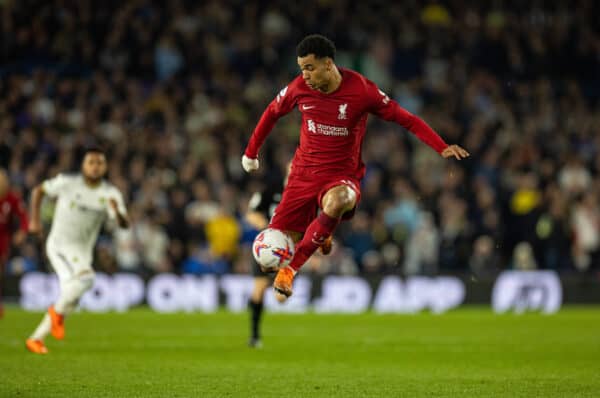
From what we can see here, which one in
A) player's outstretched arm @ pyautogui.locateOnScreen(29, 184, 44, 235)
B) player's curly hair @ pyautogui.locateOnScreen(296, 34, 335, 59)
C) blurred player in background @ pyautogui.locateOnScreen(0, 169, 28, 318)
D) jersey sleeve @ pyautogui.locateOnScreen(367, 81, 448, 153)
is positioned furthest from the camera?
blurred player in background @ pyautogui.locateOnScreen(0, 169, 28, 318)

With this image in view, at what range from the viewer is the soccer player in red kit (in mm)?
9023

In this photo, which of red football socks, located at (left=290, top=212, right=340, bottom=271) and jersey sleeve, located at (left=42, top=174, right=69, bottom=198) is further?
jersey sleeve, located at (left=42, top=174, right=69, bottom=198)

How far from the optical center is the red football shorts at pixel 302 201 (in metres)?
9.41

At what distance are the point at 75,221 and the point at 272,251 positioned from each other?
3.51m

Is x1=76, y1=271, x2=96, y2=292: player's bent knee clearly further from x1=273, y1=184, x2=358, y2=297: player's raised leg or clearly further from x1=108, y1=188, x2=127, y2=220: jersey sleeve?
x1=273, y1=184, x2=358, y2=297: player's raised leg

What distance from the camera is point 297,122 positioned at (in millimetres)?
22578

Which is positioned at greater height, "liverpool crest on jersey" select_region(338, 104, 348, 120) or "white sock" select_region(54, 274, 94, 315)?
"liverpool crest on jersey" select_region(338, 104, 348, 120)

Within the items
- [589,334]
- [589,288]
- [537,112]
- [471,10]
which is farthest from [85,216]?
[471,10]

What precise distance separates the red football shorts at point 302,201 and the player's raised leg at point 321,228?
0.13 metres

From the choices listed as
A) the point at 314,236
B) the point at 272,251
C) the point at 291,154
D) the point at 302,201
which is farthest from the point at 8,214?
the point at 314,236

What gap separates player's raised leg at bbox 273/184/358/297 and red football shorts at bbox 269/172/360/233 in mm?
133

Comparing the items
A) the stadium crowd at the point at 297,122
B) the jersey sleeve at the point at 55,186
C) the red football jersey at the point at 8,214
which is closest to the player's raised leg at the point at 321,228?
the jersey sleeve at the point at 55,186

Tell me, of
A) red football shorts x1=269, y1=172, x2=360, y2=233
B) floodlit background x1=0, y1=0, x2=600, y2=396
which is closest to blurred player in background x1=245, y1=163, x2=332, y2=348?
floodlit background x1=0, y1=0, x2=600, y2=396

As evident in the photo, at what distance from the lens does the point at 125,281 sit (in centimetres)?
2002
